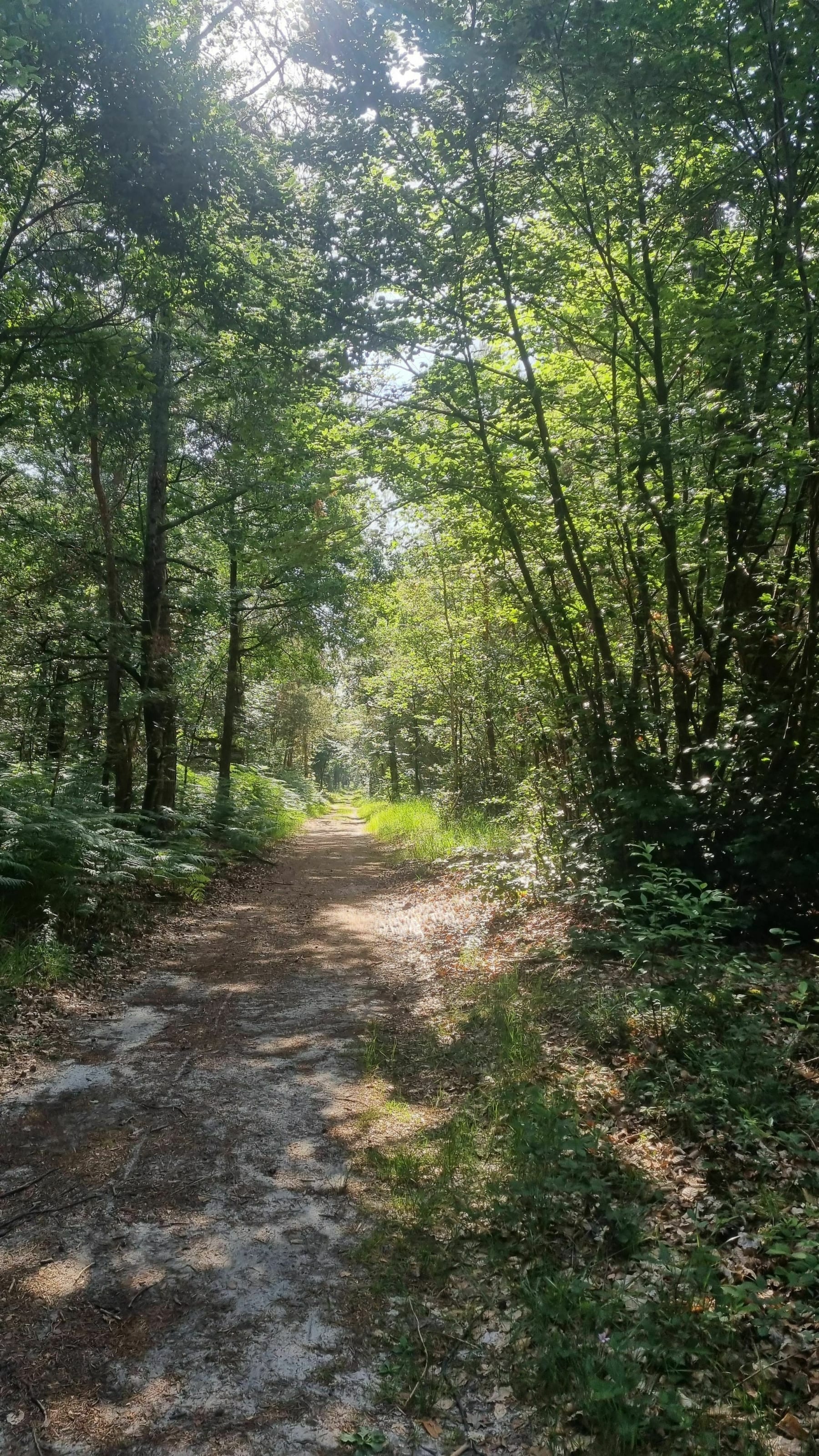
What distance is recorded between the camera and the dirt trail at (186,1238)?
97.3 inches

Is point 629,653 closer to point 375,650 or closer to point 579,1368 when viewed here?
point 579,1368

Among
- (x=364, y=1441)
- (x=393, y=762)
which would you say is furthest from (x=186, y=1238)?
(x=393, y=762)

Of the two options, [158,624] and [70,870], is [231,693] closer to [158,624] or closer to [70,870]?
[158,624]

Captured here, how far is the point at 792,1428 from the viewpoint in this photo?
2338mm

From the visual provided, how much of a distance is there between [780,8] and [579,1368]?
26.2 ft

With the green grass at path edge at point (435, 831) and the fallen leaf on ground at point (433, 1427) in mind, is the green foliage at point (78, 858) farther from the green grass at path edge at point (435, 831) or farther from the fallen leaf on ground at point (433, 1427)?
the fallen leaf on ground at point (433, 1427)

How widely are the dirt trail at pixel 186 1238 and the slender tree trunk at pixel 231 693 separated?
11.4 meters

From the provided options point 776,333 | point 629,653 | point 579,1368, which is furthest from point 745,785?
point 579,1368

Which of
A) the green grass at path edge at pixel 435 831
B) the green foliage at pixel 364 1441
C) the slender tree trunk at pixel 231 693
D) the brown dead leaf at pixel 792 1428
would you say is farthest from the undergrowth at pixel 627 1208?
the slender tree trunk at pixel 231 693

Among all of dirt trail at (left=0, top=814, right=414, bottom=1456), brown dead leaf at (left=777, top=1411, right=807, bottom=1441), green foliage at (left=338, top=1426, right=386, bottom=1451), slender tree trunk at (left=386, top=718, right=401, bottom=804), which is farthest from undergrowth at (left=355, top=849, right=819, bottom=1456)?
slender tree trunk at (left=386, top=718, right=401, bottom=804)

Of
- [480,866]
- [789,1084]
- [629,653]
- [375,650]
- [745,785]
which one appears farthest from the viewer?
[375,650]

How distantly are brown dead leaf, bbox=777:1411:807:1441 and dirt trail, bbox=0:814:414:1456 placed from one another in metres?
1.31

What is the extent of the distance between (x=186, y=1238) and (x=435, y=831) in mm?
12742

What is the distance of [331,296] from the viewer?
309 inches
